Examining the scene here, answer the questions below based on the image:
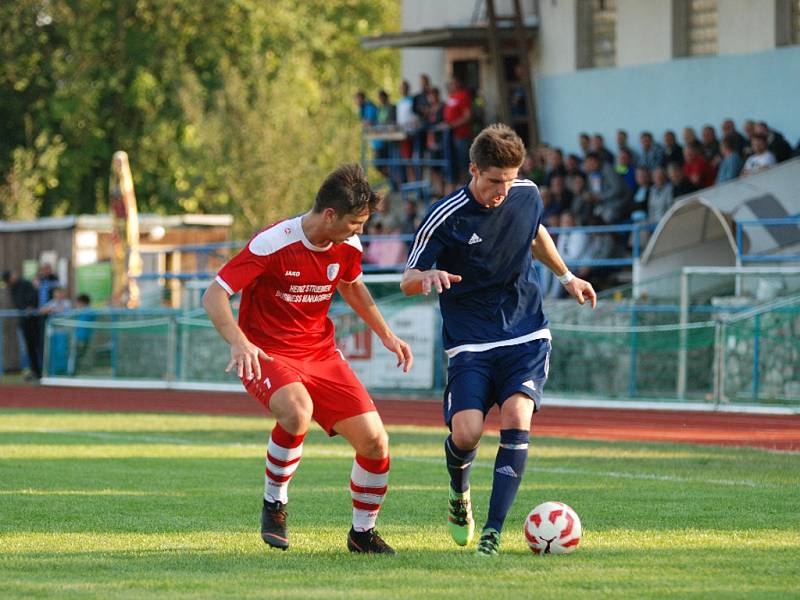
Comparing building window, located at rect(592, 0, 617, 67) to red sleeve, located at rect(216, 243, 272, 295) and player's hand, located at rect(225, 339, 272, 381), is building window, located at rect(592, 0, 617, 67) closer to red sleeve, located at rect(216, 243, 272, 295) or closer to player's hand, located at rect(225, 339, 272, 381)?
red sleeve, located at rect(216, 243, 272, 295)

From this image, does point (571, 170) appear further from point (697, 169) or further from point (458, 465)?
point (458, 465)

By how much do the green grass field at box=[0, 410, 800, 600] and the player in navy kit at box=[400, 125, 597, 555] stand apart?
0.57m

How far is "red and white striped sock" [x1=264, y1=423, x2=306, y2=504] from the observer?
26.9 feet

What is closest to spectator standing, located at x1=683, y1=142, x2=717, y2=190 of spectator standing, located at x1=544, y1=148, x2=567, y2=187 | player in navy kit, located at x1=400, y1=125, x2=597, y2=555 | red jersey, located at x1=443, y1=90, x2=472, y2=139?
spectator standing, located at x1=544, y1=148, x2=567, y2=187

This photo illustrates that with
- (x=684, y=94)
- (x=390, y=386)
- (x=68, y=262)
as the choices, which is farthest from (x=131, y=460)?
(x=68, y=262)

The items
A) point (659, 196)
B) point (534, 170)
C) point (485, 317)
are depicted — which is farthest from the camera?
point (534, 170)

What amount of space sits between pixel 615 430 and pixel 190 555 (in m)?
10.4

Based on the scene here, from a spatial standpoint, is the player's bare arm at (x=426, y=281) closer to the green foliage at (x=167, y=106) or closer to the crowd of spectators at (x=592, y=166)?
the crowd of spectators at (x=592, y=166)

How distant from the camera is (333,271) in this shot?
824 cm

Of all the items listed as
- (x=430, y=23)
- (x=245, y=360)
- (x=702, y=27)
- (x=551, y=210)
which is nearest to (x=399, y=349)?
(x=245, y=360)

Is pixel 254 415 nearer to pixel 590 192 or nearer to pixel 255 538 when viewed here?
pixel 590 192

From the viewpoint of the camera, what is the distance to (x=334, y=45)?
184ft

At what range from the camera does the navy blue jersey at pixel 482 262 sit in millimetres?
8227

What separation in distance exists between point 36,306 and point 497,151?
78.5 feet
